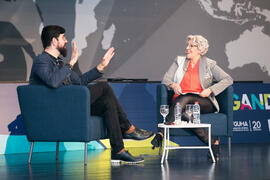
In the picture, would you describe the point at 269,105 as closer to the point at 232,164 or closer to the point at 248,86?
the point at 248,86

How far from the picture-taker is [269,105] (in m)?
7.33

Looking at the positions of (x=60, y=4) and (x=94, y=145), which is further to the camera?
(x=60, y=4)

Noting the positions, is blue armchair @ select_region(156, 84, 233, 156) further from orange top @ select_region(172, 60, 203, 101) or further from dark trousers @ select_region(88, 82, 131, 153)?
dark trousers @ select_region(88, 82, 131, 153)

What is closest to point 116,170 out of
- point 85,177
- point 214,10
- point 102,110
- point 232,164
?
point 85,177

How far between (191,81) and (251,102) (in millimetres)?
1826

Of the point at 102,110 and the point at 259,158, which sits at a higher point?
the point at 102,110

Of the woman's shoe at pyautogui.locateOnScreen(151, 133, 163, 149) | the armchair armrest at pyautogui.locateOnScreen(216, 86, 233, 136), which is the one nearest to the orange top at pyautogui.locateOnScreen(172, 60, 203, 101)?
the armchair armrest at pyautogui.locateOnScreen(216, 86, 233, 136)

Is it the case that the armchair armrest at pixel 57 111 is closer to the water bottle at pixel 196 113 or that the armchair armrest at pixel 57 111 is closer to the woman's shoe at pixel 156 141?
the woman's shoe at pixel 156 141

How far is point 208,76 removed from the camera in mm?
5734

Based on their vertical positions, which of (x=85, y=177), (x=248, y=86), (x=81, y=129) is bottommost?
(x=85, y=177)

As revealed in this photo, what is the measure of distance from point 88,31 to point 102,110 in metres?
2.70

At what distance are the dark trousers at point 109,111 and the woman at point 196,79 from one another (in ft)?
2.45

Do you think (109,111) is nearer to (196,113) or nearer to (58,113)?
(58,113)

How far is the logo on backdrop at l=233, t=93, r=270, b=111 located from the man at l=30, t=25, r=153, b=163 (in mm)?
2398
